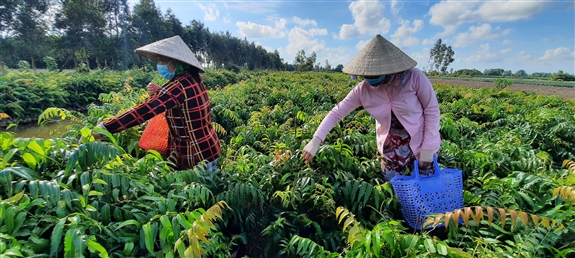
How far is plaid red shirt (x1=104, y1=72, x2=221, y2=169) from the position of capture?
220 centimetres

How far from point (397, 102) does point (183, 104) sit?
1809 millimetres

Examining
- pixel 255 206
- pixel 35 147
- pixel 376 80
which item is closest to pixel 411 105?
pixel 376 80

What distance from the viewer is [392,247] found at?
149cm

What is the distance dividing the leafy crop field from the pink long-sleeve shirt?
1.63 feet

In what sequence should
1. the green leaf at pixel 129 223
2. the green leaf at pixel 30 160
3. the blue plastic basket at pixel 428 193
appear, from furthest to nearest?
the blue plastic basket at pixel 428 193
the green leaf at pixel 30 160
the green leaf at pixel 129 223

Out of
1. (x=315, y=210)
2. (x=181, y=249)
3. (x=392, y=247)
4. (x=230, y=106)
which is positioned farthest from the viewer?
(x=230, y=106)

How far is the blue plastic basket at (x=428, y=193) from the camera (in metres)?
2.09

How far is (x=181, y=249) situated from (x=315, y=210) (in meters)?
1.32

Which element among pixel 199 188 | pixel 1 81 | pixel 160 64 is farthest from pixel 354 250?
pixel 1 81

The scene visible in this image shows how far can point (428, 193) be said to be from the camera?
2.09m

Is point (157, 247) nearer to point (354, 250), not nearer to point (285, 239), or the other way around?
point (285, 239)

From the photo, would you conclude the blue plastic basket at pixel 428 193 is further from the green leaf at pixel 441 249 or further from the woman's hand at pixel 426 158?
the green leaf at pixel 441 249

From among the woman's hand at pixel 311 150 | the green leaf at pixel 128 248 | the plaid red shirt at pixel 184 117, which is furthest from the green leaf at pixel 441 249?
the plaid red shirt at pixel 184 117

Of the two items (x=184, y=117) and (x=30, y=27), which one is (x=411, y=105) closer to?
(x=184, y=117)
